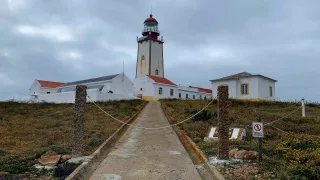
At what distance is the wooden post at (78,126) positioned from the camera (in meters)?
8.71

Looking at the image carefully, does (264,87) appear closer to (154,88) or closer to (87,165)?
(154,88)

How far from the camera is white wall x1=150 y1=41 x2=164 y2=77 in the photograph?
50.7m

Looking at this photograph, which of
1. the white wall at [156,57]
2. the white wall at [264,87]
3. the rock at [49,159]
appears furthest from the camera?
the white wall at [156,57]

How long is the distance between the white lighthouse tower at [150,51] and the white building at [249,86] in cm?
1549

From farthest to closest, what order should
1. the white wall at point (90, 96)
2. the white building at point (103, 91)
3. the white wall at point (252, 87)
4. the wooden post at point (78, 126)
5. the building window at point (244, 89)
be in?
the building window at point (244, 89), the white wall at point (252, 87), the white building at point (103, 91), the white wall at point (90, 96), the wooden post at point (78, 126)

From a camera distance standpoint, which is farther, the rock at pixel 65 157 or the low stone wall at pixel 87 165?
the rock at pixel 65 157

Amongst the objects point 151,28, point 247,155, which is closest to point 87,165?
point 247,155

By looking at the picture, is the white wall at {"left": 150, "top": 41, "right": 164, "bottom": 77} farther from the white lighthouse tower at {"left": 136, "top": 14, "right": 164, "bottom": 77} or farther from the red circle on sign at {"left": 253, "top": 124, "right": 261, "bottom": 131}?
the red circle on sign at {"left": 253, "top": 124, "right": 261, "bottom": 131}

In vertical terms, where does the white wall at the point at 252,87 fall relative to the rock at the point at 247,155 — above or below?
above

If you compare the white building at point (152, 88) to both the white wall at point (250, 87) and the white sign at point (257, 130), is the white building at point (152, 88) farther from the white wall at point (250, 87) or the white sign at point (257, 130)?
the white sign at point (257, 130)

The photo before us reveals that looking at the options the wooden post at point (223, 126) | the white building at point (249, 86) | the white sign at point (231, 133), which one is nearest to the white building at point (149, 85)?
the white building at point (249, 86)

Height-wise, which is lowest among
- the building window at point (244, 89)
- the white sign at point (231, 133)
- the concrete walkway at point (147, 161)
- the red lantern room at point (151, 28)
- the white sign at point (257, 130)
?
the concrete walkway at point (147, 161)

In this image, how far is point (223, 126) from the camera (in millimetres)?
8445

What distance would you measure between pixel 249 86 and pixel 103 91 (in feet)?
55.2
